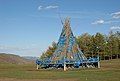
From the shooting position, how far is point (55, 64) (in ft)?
221

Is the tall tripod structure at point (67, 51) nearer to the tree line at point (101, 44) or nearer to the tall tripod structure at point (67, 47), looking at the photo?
the tall tripod structure at point (67, 47)

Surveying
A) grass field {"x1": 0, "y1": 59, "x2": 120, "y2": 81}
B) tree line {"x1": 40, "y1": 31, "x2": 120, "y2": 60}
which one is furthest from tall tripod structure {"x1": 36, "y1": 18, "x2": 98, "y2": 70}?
tree line {"x1": 40, "y1": 31, "x2": 120, "y2": 60}

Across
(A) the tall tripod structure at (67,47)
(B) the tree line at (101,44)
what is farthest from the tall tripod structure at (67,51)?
(B) the tree line at (101,44)

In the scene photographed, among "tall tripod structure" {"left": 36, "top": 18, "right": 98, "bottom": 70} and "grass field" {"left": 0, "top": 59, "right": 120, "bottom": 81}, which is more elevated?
"tall tripod structure" {"left": 36, "top": 18, "right": 98, "bottom": 70}

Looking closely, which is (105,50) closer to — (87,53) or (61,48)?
(87,53)

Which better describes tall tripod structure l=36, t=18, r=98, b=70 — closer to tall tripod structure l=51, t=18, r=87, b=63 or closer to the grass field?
tall tripod structure l=51, t=18, r=87, b=63

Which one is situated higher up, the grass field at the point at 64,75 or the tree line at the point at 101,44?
the tree line at the point at 101,44

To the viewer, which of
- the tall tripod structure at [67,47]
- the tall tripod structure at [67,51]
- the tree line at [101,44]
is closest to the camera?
the tall tripod structure at [67,51]

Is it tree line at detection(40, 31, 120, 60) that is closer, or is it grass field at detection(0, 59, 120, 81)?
grass field at detection(0, 59, 120, 81)

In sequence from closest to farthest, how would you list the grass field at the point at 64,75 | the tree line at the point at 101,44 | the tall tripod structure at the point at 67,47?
the grass field at the point at 64,75, the tall tripod structure at the point at 67,47, the tree line at the point at 101,44

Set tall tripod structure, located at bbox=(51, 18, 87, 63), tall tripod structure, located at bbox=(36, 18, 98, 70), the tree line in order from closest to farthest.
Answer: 1. tall tripod structure, located at bbox=(36, 18, 98, 70)
2. tall tripod structure, located at bbox=(51, 18, 87, 63)
3. the tree line

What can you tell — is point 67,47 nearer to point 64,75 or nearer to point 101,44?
point 64,75

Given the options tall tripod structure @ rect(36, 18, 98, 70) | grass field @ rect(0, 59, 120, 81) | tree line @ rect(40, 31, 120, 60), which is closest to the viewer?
grass field @ rect(0, 59, 120, 81)

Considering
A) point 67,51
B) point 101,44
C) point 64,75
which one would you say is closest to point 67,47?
point 67,51
